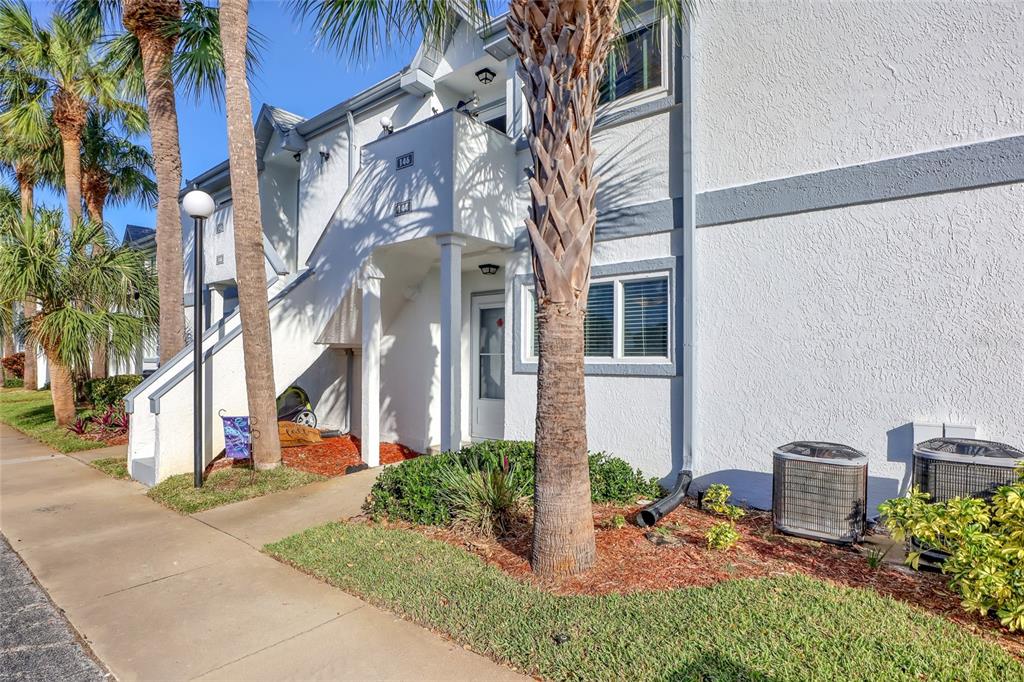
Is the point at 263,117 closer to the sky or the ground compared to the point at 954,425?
closer to the sky

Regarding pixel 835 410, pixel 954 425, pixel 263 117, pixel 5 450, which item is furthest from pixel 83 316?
pixel 954 425

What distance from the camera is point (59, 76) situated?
41.4ft

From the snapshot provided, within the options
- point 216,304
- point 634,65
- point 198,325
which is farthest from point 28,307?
point 634,65

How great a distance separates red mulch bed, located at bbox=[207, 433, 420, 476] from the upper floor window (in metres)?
6.44

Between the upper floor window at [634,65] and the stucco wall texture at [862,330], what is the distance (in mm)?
2198

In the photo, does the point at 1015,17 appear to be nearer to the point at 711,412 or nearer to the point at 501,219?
the point at 711,412

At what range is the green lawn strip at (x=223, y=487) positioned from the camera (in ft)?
22.4

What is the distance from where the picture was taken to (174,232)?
31.1 feet

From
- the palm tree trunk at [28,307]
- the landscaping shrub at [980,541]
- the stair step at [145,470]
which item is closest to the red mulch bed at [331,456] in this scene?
the stair step at [145,470]

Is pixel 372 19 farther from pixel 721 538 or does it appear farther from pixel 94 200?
pixel 94 200

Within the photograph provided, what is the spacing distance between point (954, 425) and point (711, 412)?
218 centimetres

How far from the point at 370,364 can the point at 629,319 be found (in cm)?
399

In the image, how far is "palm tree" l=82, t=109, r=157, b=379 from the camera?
15305mm

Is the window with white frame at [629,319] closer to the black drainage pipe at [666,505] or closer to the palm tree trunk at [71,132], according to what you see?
the black drainage pipe at [666,505]
